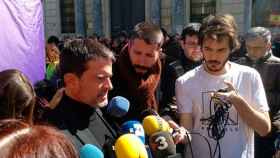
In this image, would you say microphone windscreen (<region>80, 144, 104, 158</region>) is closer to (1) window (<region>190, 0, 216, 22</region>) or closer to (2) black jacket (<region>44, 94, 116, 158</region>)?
(2) black jacket (<region>44, 94, 116, 158</region>)

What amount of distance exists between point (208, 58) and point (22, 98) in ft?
3.17

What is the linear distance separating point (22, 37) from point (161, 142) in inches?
85.4

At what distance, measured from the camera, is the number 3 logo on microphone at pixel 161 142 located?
172 cm

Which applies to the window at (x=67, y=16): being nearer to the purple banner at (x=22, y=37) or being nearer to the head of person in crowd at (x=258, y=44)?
the purple banner at (x=22, y=37)

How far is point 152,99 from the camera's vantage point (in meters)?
2.41

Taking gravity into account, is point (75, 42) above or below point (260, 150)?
above

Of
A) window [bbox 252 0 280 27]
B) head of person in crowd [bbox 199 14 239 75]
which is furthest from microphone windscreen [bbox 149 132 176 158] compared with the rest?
window [bbox 252 0 280 27]

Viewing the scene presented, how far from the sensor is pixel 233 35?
2.21m

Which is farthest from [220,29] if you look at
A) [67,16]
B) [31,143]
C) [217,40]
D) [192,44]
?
[67,16]

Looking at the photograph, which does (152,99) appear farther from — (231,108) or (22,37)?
(22,37)

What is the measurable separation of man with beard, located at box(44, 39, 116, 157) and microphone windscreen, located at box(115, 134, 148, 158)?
12 cm

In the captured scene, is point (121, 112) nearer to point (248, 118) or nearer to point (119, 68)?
point (119, 68)

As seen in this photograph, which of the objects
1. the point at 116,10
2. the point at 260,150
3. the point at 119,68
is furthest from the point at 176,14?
the point at 119,68

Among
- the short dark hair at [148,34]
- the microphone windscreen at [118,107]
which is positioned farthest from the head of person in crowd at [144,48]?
the microphone windscreen at [118,107]
